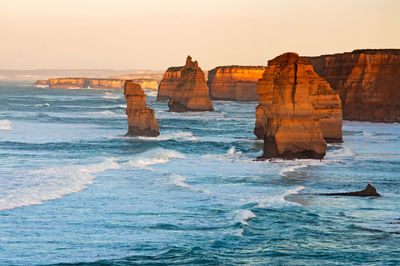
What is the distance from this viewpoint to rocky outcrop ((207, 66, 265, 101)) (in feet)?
551

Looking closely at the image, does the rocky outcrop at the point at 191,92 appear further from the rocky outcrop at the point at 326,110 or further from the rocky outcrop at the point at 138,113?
the rocky outcrop at the point at 326,110

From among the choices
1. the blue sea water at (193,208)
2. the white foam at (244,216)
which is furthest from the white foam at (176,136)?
the white foam at (244,216)

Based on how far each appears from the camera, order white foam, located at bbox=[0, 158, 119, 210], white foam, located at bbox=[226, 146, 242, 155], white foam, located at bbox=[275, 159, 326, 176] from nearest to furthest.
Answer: white foam, located at bbox=[0, 158, 119, 210], white foam, located at bbox=[275, 159, 326, 176], white foam, located at bbox=[226, 146, 242, 155]

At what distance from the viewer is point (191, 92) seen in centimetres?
9731

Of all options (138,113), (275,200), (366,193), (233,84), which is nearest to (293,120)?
(366,193)

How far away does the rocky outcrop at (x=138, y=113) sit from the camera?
47.1m

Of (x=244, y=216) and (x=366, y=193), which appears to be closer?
(x=244, y=216)

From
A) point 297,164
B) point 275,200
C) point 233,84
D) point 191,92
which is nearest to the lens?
point 275,200

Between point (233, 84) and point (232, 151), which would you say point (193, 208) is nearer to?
point (232, 151)

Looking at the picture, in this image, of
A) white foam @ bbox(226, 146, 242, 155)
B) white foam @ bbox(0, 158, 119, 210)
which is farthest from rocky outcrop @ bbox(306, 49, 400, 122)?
white foam @ bbox(0, 158, 119, 210)

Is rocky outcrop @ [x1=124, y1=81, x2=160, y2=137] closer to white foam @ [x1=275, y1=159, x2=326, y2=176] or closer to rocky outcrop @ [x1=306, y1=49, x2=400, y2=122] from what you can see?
white foam @ [x1=275, y1=159, x2=326, y2=176]

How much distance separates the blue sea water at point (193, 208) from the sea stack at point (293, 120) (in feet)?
3.15

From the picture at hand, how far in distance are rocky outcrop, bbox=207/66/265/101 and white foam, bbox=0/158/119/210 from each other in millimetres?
135641

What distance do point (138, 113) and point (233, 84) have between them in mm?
122915
